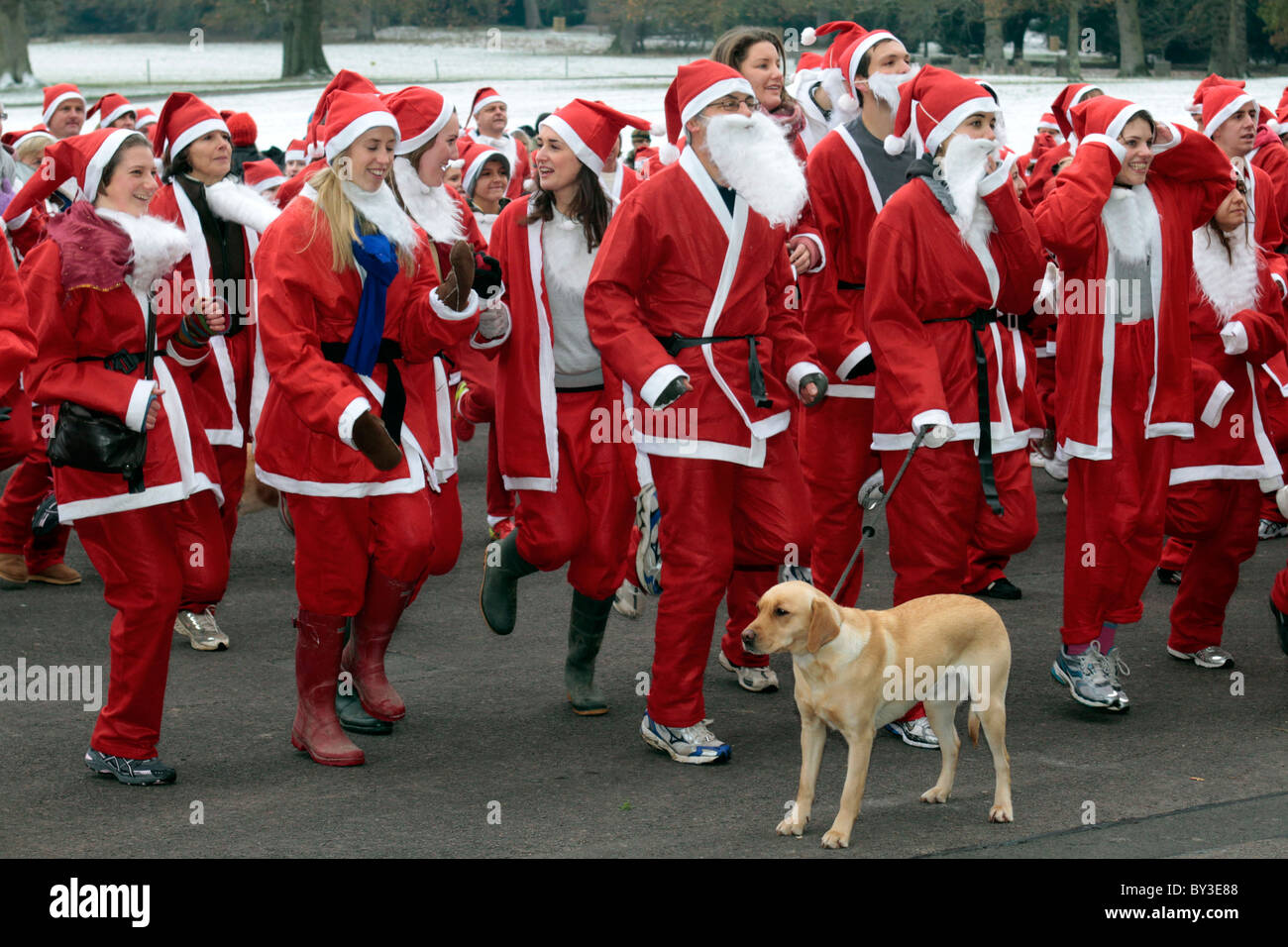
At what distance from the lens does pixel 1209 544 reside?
6918 mm

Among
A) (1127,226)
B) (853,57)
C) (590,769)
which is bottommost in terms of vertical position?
(590,769)

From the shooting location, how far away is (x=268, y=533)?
992 centimetres

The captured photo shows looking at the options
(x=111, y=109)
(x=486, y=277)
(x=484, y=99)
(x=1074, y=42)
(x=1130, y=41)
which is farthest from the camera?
(x=1074, y=42)

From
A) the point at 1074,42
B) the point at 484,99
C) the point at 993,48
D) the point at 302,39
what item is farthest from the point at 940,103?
the point at 302,39

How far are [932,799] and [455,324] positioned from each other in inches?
87.7

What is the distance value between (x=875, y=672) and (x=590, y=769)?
1.20 m

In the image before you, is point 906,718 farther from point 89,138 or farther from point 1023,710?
point 89,138

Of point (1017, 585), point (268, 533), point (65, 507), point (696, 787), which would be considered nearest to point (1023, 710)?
point (696, 787)

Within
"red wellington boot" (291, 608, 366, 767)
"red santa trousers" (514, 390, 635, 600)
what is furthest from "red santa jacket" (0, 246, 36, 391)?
"red santa trousers" (514, 390, 635, 600)

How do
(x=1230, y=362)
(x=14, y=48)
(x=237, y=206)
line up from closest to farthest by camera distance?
(x=1230, y=362)
(x=237, y=206)
(x=14, y=48)

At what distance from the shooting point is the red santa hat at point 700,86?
Answer: 586cm

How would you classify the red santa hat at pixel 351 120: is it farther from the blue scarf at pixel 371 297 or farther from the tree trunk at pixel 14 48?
the tree trunk at pixel 14 48

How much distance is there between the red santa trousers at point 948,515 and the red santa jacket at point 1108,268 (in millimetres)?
436

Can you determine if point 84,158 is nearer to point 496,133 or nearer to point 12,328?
point 12,328
